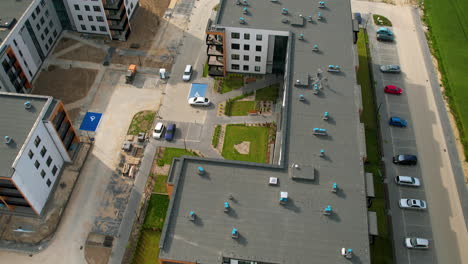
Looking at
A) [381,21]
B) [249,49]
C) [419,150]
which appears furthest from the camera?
[381,21]

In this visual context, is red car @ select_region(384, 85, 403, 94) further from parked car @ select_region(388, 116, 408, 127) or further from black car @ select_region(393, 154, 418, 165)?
black car @ select_region(393, 154, 418, 165)

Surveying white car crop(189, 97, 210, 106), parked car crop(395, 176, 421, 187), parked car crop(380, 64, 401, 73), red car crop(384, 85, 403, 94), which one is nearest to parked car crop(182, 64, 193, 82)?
white car crop(189, 97, 210, 106)

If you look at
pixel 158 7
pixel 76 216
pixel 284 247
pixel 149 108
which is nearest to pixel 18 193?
pixel 76 216

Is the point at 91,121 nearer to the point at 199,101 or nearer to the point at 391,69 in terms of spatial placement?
the point at 199,101

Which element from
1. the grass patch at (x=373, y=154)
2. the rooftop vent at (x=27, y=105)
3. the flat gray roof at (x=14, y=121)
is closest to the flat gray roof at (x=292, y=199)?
the grass patch at (x=373, y=154)

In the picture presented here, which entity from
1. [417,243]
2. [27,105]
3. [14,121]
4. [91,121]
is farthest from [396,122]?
[14,121]

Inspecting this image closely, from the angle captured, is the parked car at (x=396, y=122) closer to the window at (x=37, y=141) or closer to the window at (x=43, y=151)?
the window at (x=43, y=151)
